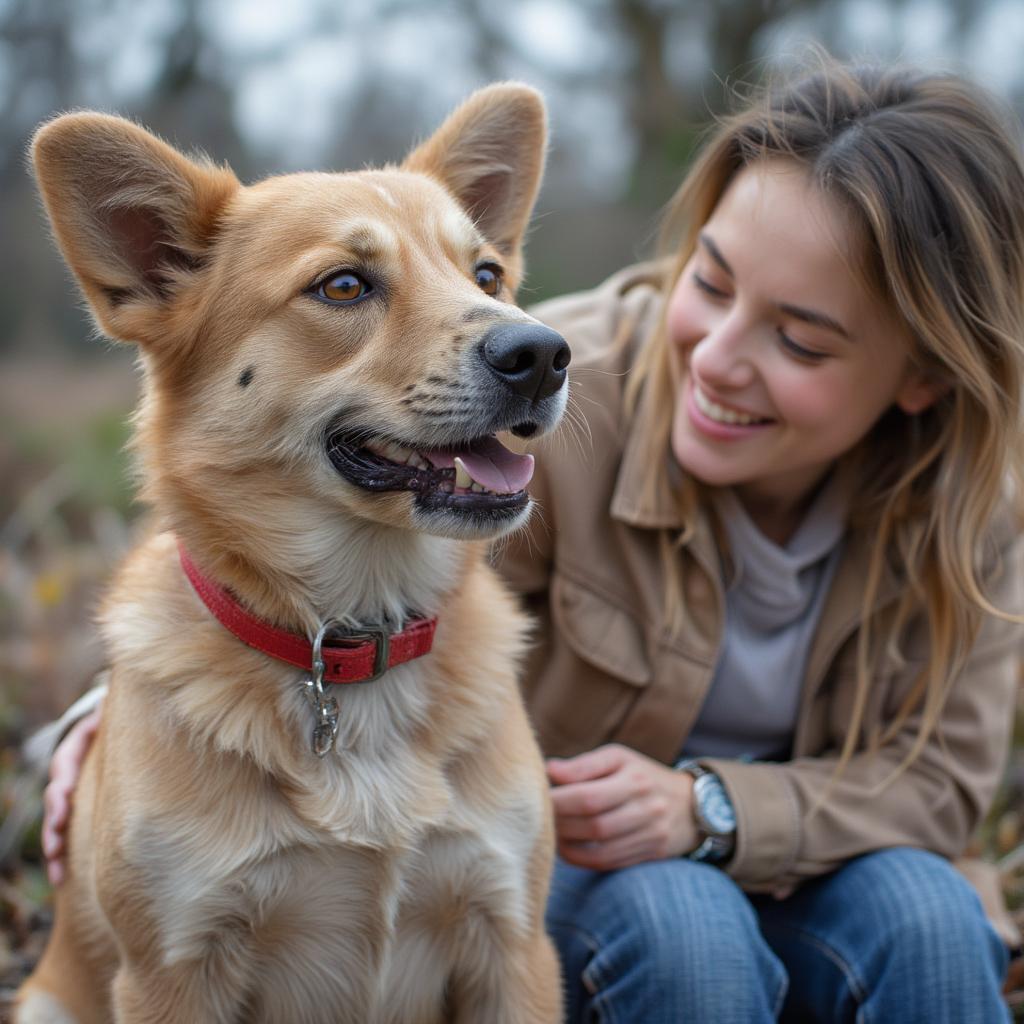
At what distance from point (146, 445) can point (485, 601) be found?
2.56 feet

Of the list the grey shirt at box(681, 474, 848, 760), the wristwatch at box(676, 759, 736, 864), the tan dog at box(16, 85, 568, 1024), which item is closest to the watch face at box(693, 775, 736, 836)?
the wristwatch at box(676, 759, 736, 864)

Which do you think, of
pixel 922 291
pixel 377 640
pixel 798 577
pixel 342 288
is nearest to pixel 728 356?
pixel 922 291

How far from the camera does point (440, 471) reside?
82.4 inches

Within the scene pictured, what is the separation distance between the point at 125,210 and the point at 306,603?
83cm

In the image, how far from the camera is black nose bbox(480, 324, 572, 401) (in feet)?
6.53

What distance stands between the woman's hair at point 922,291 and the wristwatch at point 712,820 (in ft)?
1.01

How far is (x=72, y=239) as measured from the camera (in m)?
2.12

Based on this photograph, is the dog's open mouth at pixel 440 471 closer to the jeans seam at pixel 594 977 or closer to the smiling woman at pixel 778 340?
the smiling woman at pixel 778 340

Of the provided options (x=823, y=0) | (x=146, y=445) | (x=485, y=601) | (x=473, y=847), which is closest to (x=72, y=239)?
(x=146, y=445)

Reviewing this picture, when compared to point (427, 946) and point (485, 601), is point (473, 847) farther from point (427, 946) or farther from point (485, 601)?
point (485, 601)

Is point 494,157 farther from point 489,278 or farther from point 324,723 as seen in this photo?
point 324,723

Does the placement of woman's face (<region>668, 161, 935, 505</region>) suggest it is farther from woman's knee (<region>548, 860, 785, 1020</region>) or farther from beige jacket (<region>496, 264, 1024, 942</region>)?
woman's knee (<region>548, 860, 785, 1020</region>)

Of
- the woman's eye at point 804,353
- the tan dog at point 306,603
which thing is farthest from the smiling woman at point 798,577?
the tan dog at point 306,603

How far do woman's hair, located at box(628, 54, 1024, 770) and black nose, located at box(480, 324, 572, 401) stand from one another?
81 cm
